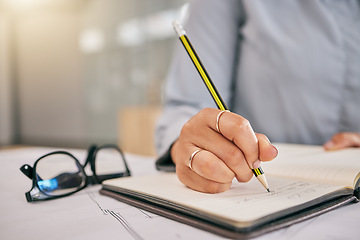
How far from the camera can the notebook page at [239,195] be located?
0.27 m

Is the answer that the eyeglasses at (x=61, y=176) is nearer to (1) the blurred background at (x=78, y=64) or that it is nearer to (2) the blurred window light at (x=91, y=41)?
(1) the blurred background at (x=78, y=64)

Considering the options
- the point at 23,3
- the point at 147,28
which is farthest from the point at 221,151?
the point at 23,3

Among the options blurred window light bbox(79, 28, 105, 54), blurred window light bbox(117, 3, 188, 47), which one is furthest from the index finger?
blurred window light bbox(79, 28, 105, 54)

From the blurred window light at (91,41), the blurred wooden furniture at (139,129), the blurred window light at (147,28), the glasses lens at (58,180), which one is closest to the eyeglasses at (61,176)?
the glasses lens at (58,180)

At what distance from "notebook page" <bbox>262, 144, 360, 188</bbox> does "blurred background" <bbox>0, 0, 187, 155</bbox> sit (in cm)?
251

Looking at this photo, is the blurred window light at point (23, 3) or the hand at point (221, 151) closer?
the hand at point (221, 151)

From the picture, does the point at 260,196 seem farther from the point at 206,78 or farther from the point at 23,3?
the point at 23,3

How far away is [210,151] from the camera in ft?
1.15

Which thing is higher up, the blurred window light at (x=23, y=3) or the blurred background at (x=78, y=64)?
the blurred window light at (x=23, y=3)

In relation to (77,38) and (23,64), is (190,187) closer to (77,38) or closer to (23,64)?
(77,38)

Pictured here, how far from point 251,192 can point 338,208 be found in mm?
91

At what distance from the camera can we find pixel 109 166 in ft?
1.90

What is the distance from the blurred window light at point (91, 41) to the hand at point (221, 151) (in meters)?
4.50

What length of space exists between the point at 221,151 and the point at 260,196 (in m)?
0.06
